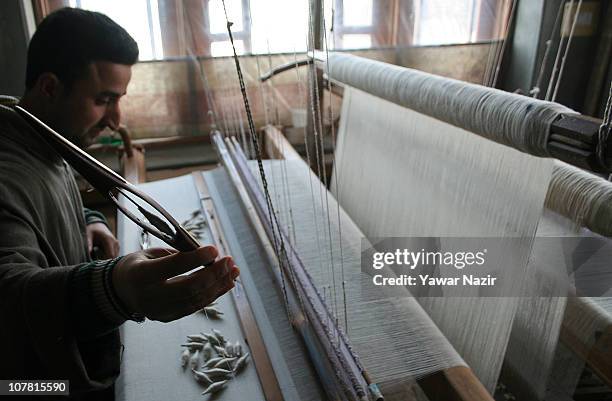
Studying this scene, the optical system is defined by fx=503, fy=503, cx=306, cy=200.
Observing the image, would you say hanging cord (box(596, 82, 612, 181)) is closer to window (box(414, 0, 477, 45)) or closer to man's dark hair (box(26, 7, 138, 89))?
man's dark hair (box(26, 7, 138, 89))

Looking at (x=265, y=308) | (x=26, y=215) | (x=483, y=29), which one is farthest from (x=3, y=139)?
(x=483, y=29)

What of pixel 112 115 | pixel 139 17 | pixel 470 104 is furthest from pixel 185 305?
pixel 139 17

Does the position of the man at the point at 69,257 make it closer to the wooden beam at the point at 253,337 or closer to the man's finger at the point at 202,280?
the man's finger at the point at 202,280

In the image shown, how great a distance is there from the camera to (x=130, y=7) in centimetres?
348

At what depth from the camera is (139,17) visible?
11.6ft

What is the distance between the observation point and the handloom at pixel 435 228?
1167mm

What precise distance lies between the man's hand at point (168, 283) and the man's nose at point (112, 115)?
2.11 ft

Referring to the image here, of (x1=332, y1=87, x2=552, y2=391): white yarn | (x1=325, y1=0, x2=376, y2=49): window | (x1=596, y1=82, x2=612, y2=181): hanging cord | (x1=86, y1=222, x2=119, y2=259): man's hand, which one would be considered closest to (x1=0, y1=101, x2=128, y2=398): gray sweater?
(x1=86, y1=222, x2=119, y2=259): man's hand

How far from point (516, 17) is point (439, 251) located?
3.11 m

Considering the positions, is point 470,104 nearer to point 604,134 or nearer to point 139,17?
point 604,134

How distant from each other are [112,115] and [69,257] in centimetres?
37

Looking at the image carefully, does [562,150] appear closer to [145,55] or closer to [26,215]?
[26,215]

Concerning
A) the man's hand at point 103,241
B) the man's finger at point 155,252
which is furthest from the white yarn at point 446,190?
the man's finger at point 155,252

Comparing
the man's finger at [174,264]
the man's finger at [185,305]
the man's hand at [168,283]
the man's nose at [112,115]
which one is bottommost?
the man's finger at [185,305]
